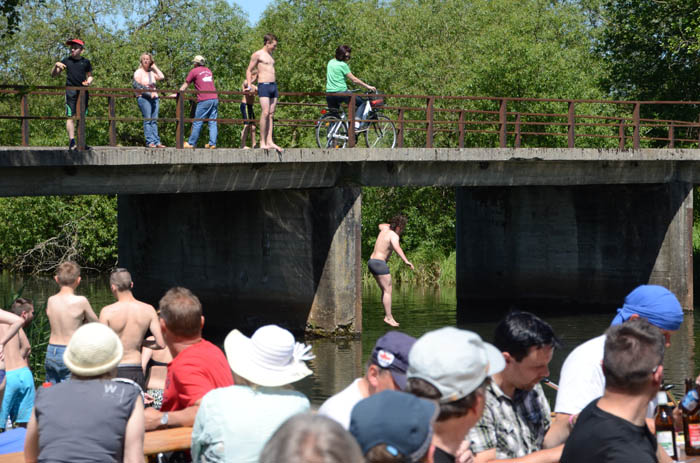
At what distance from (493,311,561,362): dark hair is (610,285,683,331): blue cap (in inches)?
21.3

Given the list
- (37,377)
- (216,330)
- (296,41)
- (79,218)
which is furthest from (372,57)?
(37,377)

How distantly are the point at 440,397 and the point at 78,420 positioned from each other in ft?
5.65

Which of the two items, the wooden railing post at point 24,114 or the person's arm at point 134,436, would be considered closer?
the person's arm at point 134,436

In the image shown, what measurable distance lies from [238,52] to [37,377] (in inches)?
1079

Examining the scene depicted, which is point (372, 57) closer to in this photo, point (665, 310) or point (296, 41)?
point (296, 41)

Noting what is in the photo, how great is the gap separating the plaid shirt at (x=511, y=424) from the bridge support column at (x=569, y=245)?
67.7ft

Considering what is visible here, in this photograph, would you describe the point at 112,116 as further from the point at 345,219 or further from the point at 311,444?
the point at 311,444

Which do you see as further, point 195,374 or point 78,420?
point 195,374

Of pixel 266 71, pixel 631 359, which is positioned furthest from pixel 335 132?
pixel 631 359

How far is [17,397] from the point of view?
29.6 ft

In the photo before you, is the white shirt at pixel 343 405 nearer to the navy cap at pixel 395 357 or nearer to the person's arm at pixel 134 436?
the navy cap at pixel 395 357

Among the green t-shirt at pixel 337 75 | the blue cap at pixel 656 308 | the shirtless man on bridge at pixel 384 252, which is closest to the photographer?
the blue cap at pixel 656 308

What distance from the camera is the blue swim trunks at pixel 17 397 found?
8.95m

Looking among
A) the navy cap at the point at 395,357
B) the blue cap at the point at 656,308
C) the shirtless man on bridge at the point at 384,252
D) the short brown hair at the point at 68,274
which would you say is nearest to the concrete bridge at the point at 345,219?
Result: the shirtless man on bridge at the point at 384,252
